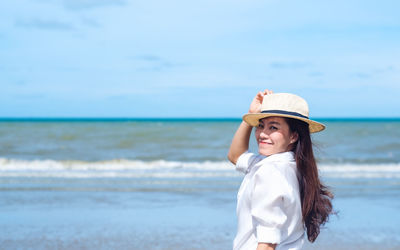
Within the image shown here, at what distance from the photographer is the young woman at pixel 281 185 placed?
226 centimetres

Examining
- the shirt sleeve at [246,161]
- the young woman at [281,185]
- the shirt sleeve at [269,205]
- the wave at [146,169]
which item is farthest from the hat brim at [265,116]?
the wave at [146,169]

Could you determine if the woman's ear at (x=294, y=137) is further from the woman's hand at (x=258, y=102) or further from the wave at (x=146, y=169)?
the wave at (x=146, y=169)

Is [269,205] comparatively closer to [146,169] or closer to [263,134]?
[263,134]

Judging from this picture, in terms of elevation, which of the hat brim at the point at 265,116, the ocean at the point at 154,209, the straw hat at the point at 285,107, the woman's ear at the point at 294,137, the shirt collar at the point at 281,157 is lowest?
the ocean at the point at 154,209

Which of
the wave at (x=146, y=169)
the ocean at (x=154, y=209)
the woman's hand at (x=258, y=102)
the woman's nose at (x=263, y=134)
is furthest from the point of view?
the wave at (x=146, y=169)

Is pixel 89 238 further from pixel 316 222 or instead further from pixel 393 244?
pixel 316 222

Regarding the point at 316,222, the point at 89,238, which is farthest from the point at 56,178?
the point at 316,222

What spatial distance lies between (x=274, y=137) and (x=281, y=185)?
1.03 feet

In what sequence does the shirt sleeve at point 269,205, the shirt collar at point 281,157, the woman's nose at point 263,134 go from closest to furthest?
the shirt sleeve at point 269,205 < the shirt collar at point 281,157 < the woman's nose at point 263,134

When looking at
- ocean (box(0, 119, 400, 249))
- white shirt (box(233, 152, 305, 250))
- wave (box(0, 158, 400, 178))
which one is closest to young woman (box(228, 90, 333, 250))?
white shirt (box(233, 152, 305, 250))

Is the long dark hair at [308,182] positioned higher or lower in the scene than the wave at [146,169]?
higher

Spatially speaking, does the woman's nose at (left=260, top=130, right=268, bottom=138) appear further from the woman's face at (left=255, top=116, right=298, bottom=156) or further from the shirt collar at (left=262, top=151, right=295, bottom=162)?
the shirt collar at (left=262, top=151, right=295, bottom=162)

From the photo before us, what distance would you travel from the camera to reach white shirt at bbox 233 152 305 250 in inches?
88.4

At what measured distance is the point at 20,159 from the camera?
19.1 m
